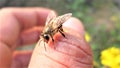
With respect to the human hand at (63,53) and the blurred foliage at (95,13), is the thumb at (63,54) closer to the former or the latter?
the human hand at (63,53)

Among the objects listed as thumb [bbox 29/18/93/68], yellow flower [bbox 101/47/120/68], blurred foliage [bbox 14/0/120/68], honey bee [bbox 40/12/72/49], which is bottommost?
thumb [bbox 29/18/93/68]

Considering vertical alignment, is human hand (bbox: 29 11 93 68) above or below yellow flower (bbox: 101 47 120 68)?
below

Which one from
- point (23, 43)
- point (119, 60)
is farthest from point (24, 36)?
point (119, 60)

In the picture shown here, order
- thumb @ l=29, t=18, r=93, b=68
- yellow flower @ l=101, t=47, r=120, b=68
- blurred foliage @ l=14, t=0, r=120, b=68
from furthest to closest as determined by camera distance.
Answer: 1. blurred foliage @ l=14, t=0, r=120, b=68
2. yellow flower @ l=101, t=47, r=120, b=68
3. thumb @ l=29, t=18, r=93, b=68

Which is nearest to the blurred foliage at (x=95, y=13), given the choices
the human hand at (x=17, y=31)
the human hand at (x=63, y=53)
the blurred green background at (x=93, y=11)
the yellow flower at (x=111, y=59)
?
the blurred green background at (x=93, y=11)

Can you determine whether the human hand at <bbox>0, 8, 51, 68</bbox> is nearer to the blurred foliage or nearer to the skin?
the skin

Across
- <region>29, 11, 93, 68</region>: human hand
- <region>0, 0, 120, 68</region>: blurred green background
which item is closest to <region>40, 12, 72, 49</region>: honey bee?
<region>29, 11, 93, 68</region>: human hand

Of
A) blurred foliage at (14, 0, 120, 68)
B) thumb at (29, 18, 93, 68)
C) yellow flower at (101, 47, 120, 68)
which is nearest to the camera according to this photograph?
thumb at (29, 18, 93, 68)

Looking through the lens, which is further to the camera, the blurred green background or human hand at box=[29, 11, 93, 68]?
the blurred green background
